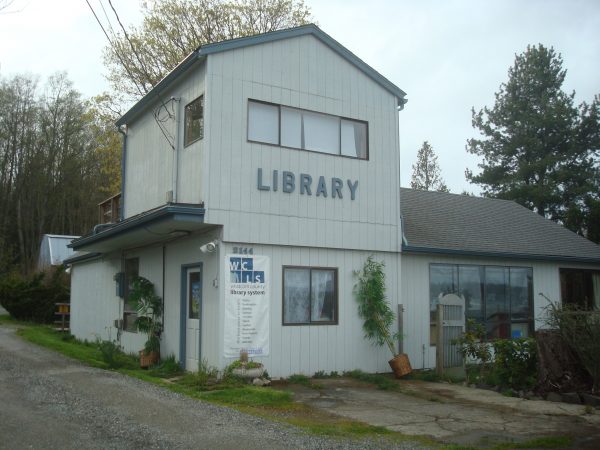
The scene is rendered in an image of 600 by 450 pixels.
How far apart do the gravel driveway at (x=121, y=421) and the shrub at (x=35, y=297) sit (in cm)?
1656

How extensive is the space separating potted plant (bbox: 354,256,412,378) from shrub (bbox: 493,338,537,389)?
210 cm

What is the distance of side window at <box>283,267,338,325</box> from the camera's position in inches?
497

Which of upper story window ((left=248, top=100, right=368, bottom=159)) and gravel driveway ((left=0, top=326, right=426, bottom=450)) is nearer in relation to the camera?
gravel driveway ((left=0, top=326, right=426, bottom=450))

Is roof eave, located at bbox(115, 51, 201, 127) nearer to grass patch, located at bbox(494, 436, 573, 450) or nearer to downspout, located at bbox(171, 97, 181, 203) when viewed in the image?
downspout, located at bbox(171, 97, 181, 203)

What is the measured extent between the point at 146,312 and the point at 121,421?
22.1 feet

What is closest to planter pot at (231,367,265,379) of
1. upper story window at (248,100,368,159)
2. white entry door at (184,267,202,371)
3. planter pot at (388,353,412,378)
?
white entry door at (184,267,202,371)

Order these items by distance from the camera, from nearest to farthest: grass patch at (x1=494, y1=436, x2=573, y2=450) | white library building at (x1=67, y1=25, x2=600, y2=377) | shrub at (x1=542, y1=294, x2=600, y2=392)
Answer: grass patch at (x1=494, y1=436, x2=573, y2=450)
shrub at (x1=542, y1=294, x2=600, y2=392)
white library building at (x1=67, y1=25, x2=600, y2=377)

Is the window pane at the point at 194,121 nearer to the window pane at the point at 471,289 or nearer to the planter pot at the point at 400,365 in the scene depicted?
the planter pot at the point at 400,365

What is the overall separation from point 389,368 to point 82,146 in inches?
1320

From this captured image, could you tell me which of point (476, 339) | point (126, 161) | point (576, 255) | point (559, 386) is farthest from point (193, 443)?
point (576, 255)

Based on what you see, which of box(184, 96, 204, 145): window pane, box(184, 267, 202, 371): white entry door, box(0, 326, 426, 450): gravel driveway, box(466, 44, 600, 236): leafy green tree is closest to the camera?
box(0, 326, 426, 450): gravel driveway

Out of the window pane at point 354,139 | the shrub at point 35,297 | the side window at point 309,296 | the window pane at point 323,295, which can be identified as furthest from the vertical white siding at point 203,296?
the shrub at point 35,297

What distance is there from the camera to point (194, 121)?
12984mm

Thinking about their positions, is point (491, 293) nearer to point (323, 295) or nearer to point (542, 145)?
point (323, 295)
